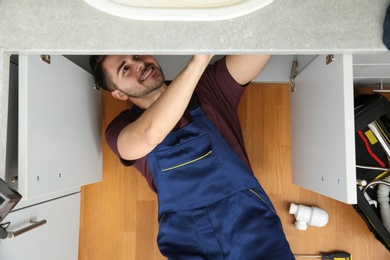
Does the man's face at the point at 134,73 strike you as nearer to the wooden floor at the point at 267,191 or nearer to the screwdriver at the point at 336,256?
the wooden floor at the point at 267,191

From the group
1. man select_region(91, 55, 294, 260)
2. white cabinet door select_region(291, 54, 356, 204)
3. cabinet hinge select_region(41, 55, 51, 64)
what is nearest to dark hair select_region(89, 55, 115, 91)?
man select_region(91, 55, 294, 260)

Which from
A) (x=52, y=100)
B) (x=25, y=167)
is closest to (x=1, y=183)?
(x=25, y=167)

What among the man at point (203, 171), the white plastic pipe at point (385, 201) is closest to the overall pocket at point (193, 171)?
the man at point (203, 171)

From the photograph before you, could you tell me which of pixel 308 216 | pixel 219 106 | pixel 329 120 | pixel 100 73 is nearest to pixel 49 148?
pixel 100 73

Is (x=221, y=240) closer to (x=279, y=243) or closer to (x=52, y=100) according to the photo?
(x=279, y=243)

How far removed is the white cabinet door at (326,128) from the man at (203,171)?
179mm

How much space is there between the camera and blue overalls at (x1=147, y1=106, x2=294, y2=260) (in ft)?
3.66

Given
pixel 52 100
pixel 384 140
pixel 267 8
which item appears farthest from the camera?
pixel 384 140

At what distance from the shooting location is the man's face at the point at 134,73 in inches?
43.9

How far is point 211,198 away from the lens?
114cm

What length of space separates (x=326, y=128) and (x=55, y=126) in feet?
2.61

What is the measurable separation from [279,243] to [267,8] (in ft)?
2.65

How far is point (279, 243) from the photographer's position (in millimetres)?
1146

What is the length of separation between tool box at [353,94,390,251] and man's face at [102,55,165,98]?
2.19 ft
